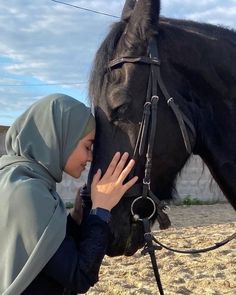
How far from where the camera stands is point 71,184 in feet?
42.4

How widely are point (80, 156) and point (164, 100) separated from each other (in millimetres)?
508

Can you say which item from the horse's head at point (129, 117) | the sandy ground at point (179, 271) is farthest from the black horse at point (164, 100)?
the sandy ground at point (179, 271)

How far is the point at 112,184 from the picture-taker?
2.28m

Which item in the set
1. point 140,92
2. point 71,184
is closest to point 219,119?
point 140,92

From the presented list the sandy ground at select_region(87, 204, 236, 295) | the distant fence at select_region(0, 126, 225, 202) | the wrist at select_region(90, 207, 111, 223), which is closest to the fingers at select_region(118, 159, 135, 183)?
the wrist at select_region(90, 207, 111, 223)

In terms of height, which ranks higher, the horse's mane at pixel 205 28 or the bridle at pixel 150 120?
the horse's mane at pixel 205 28

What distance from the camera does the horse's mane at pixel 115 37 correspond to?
2.52 metres

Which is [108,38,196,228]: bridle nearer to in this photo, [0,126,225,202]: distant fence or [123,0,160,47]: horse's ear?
[123,0,160,47]: horse's ear

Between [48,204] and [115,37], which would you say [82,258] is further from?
[115,37]

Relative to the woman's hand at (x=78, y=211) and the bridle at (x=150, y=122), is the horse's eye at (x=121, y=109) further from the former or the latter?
the woman's hand at (x=78, y=211)

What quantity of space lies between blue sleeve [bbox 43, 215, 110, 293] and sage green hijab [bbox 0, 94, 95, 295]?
58 millimetres

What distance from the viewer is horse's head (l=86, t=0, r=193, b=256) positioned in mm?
2410

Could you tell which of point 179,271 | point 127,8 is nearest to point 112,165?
point 127,8

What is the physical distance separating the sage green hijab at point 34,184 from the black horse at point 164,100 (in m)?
0.23
